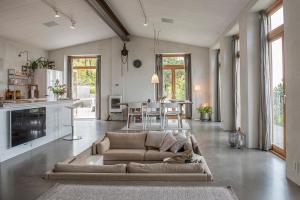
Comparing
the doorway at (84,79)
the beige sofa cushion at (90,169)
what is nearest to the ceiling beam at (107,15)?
the doorway at (84,79)

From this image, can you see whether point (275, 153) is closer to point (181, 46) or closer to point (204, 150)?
point (204, 150)

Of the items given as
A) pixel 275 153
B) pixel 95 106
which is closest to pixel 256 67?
pixel 275 153

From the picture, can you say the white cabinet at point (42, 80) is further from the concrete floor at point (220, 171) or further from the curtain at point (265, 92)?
the curtain at point (265, 92)

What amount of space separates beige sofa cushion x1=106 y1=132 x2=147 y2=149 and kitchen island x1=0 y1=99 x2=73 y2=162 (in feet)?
6.56

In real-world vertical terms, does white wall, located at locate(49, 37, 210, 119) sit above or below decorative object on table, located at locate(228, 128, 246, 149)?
above

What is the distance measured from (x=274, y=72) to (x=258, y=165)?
2.11 metres

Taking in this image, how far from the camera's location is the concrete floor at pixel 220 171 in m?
3.27

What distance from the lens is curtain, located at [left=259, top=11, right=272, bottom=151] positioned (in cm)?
557

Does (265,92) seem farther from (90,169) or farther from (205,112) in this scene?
(205,112)

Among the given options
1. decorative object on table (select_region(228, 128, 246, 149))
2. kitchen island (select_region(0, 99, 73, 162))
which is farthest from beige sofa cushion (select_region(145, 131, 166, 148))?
kitchen island (select_region(0, 99, 73, 162))

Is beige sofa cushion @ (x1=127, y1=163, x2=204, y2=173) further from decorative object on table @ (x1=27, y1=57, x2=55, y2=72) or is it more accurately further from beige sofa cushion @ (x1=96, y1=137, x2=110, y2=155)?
decorative object on table @ (x1=27, y1=57, x2=55, y2=72)

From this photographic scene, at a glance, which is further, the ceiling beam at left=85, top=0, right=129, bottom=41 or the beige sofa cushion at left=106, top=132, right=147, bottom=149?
the ceiling beam at left=85, top=0, right=129, bottom=41

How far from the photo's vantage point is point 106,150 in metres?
4.43

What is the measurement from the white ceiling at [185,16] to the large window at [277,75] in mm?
776
